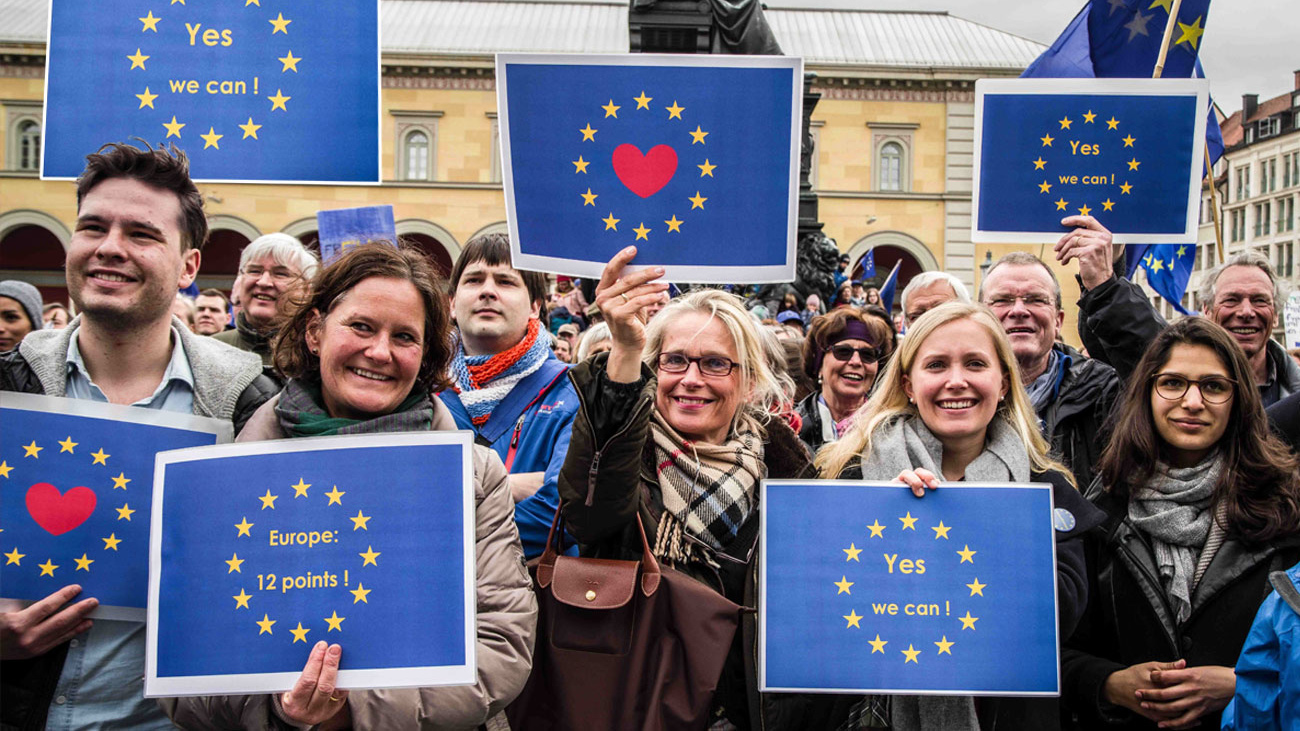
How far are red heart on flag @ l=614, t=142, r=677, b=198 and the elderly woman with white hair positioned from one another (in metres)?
0.19

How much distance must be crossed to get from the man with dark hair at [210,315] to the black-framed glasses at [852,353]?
358cm

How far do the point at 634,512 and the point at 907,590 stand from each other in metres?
0.66

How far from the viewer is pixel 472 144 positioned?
3067 centimetres

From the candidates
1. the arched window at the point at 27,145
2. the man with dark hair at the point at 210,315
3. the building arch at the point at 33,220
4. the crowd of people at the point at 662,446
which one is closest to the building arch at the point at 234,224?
the building arch at the point at 33,220

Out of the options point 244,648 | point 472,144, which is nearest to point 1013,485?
point 244,648

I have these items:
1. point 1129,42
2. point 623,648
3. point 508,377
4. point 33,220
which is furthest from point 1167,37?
point 33,220

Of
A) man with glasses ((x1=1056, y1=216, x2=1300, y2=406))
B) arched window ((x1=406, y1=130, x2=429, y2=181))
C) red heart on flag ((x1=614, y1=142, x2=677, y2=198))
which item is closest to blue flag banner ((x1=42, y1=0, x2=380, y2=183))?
red heart on flag ((x1=614, y1=142, x2=677, y2=198))

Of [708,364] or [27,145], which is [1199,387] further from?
[27,145]

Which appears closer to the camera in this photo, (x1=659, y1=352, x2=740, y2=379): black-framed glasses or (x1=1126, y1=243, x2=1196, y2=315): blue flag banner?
(x1=659, y1=352, x2=740, y2=379): black-framed glasses

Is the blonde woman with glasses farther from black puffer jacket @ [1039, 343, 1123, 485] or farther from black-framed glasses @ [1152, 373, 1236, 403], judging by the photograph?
black puffer jacket @ [1039, 343, 1123, 485]

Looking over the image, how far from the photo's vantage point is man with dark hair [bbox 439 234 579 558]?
9.89 ft

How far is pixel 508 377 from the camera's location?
3.17m

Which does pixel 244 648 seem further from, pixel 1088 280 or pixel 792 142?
pixel 1088 280

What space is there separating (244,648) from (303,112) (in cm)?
175
